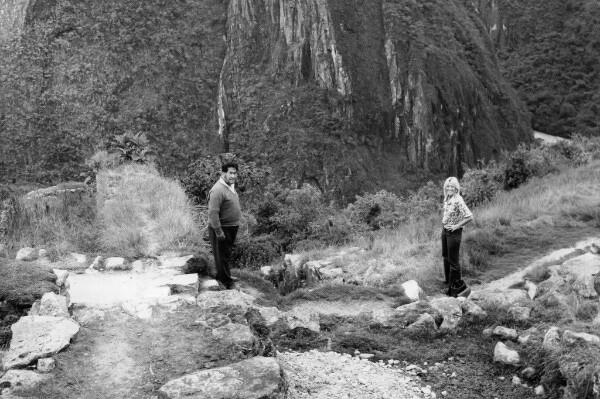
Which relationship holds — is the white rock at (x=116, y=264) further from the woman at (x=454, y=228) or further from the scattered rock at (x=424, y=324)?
the woman at (x=454, y=228)

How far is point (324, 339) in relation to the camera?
18.1 feet

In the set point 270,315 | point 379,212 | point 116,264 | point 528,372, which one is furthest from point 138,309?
point 379,212

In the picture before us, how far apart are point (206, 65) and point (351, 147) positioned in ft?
51.8

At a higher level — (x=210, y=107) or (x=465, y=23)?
(x=465, y=23)

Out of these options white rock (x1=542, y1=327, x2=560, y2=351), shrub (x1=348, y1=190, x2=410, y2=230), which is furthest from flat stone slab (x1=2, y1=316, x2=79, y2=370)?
shrub (x1=348, y1=190, x2=410, y2=230)

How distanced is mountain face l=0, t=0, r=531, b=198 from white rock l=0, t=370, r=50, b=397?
127ft

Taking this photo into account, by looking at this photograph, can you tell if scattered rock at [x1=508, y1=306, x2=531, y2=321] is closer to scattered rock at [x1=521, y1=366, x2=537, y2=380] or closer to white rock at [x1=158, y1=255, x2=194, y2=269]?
scattered rock at [x1=521, y1=366, x2=537, y2=380]

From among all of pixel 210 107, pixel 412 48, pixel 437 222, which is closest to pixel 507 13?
pixel 412 48

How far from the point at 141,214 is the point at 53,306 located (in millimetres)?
4182

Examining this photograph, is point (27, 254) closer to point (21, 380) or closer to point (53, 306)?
point (53, 306)

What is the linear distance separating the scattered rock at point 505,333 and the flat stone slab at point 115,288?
3.40 metres

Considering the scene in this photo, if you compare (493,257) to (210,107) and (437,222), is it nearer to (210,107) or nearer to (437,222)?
(437,222)

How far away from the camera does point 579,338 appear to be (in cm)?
462

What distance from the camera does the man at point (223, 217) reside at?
6.60 meters
